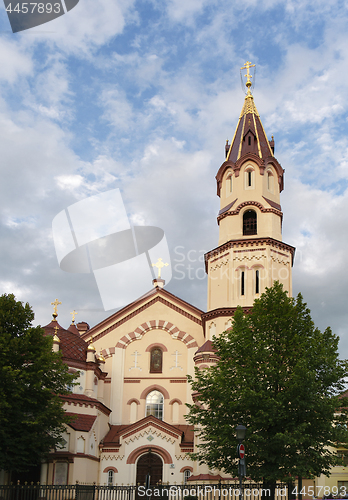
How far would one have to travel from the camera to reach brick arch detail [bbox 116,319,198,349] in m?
41.5

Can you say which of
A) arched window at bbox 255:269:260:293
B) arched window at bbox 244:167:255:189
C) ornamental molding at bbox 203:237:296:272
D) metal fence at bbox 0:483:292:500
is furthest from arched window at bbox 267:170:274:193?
metal fence at bbox 0:483:292:500

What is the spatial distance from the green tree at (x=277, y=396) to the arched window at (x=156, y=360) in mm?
13685

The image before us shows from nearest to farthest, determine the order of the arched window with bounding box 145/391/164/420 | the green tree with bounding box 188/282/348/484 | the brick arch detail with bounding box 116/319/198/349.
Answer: the green tree with bounding box 188/282/348/484 → the arched window with bounding box 145/391/164/420 → the brick arch detail with bounding box 116/319/198/349

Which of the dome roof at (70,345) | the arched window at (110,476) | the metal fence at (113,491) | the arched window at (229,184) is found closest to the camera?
the metal fence at (113,491)

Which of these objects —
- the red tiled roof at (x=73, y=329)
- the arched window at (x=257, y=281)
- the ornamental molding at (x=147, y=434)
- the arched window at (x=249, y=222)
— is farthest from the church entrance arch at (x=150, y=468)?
the arched window at (x=249, y=222)

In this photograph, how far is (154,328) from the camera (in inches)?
1660

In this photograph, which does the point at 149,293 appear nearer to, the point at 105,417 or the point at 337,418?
the point at 105,417

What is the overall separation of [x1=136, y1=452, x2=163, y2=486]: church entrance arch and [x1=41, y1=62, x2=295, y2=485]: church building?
0.07 metres

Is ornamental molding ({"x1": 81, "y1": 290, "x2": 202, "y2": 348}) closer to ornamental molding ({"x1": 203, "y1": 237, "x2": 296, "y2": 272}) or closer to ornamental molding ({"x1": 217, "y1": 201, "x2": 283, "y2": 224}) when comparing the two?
ornamental molding ({"x1": 203, "y1": 237, "x2": 296, "y2": 272})

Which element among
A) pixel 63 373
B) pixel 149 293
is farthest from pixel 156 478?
pixel 149 293

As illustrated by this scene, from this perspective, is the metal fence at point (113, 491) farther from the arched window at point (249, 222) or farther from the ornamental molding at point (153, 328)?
→ the arched window at point (249, 222)

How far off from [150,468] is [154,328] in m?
10.4

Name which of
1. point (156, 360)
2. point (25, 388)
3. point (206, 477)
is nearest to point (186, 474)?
point (206, 477)

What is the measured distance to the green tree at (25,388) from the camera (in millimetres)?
27672
